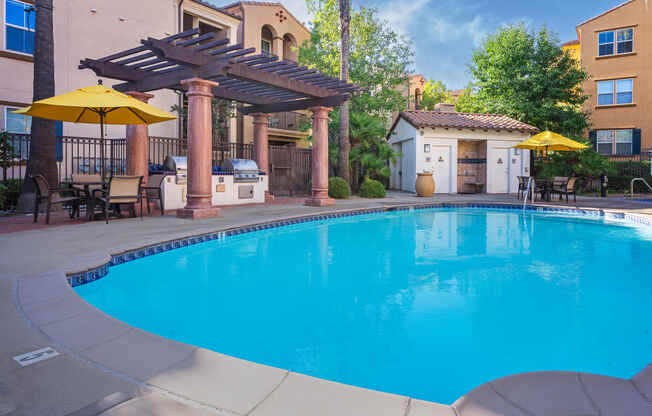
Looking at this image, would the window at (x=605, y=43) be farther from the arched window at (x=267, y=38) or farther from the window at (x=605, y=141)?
the arched window at (x=267, y=38)

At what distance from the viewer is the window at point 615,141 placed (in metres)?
21.4

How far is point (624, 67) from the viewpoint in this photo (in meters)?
21.4

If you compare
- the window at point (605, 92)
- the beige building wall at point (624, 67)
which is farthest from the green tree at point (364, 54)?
the window at point (605, 92)

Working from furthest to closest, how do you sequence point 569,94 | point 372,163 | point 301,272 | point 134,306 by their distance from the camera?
1. point 569,94
2. point 372,163
3. point 301,272
4. point 134,306

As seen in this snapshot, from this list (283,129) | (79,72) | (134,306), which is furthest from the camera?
(283,129)

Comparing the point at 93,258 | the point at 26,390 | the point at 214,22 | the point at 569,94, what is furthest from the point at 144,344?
the point at 569,94

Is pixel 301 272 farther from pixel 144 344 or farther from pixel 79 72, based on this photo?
pixel 79 72

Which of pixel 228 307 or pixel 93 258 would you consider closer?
pixel 228 307

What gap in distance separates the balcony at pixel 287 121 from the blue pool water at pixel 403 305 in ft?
47.1

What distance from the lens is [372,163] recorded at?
1764cm

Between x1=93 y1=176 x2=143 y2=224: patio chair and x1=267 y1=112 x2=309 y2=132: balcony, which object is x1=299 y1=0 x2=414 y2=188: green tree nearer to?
x1=267 y1=112 x2=309 y2=132: balcony

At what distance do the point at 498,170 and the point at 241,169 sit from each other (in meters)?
12.8


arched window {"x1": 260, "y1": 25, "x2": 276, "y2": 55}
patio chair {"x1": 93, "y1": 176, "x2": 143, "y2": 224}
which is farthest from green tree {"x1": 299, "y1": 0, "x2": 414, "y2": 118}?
patio chair {"x1": 93, "y1": 176, "x2": 143, "y2": 224}

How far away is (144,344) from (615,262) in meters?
6.82
